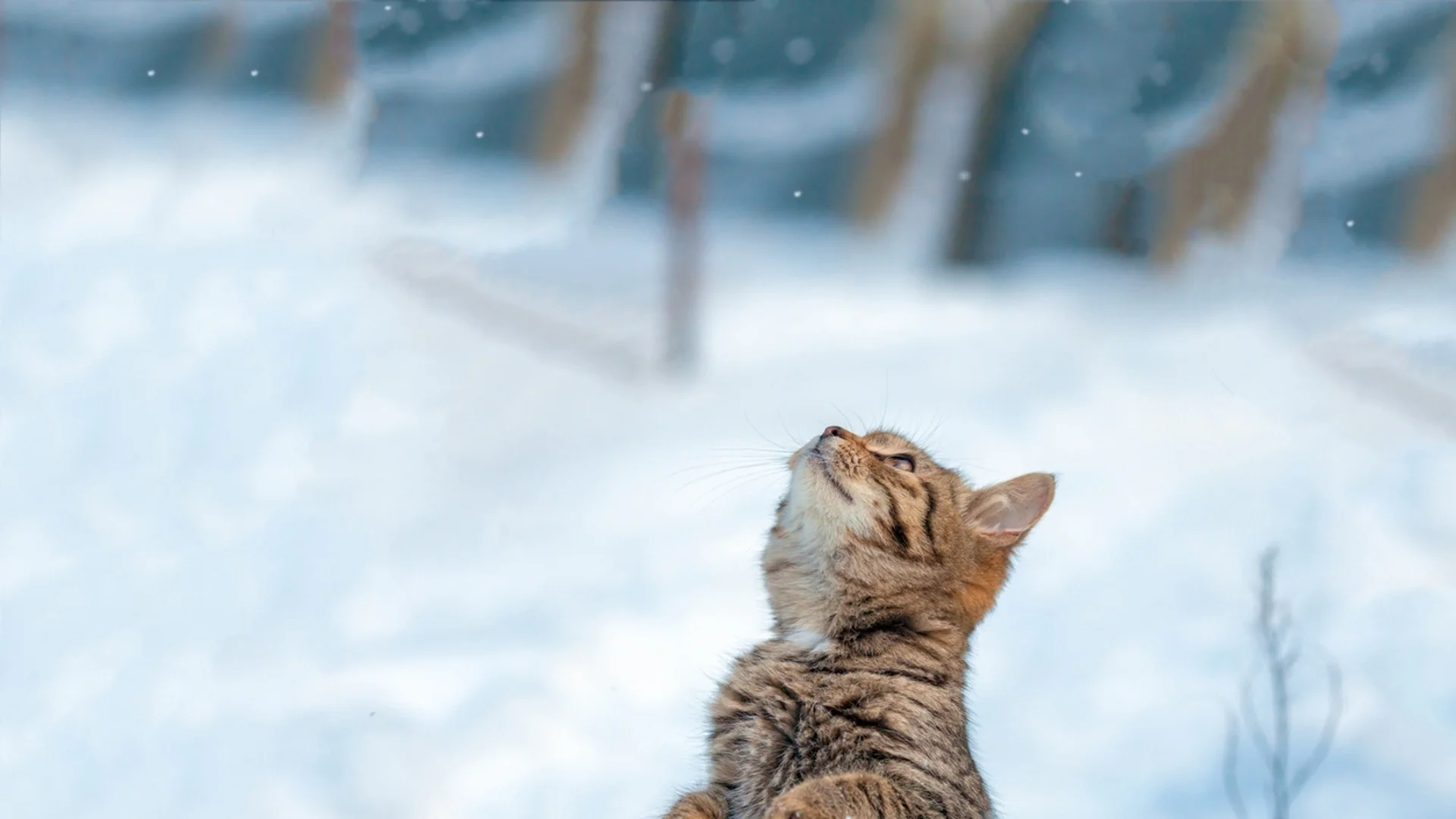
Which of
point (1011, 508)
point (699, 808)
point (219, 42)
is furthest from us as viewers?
point (219, 42)

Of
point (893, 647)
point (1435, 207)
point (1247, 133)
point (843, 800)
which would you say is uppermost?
point (1247, 133)

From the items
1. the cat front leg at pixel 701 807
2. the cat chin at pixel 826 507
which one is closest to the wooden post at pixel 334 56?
the cat chin at pixel 826 507

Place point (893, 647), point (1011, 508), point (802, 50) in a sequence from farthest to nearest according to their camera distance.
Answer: point (802, 50)
point (1011, 508)
point (893, 647)

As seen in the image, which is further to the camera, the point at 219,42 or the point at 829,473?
the point at 219,42

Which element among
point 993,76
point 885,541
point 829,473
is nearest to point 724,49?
point 993,76

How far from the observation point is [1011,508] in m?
3.20

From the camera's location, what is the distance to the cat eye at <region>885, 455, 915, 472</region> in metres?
3.26

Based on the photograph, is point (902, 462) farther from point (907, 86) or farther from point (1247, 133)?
point (1247, 133)

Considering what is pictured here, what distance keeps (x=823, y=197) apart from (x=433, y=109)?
175 cm

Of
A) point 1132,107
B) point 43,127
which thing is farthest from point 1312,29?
point 43,127

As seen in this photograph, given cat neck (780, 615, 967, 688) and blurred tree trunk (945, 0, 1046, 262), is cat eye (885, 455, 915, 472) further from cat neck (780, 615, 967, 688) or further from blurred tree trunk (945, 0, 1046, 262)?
blurred tree trunk (945, 0, 1046, 262)

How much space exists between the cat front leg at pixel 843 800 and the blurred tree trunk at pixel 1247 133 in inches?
138

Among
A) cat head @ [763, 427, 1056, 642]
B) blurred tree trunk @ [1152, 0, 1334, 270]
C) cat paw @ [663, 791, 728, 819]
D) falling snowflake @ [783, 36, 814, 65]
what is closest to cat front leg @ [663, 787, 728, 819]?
cat paw @ [663, 791, 728, 819]

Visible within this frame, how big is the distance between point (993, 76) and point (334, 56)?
9.52 ft
